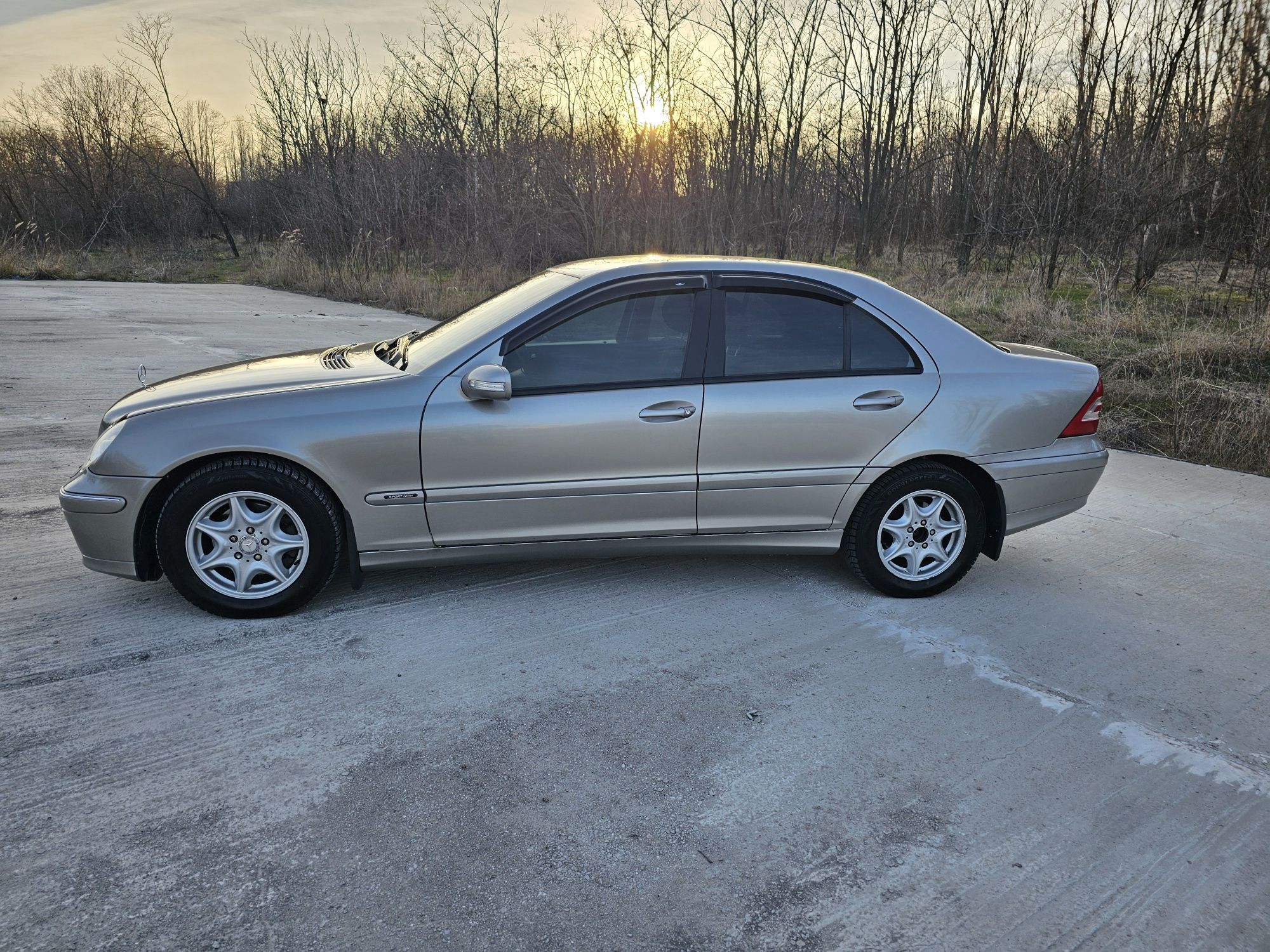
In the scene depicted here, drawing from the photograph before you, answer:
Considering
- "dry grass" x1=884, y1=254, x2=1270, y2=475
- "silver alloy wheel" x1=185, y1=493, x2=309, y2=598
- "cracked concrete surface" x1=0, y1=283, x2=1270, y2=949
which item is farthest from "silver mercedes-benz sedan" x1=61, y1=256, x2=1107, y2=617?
"dry grass" x1=884, y1=254, x2=1270, y2=475

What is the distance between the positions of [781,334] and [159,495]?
275cm

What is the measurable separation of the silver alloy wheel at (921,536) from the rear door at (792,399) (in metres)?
0.31

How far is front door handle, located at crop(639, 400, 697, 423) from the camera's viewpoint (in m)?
3.89

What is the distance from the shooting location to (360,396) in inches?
149

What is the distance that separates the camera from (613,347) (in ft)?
13.1

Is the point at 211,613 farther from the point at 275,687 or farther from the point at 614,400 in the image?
the point at 614,400

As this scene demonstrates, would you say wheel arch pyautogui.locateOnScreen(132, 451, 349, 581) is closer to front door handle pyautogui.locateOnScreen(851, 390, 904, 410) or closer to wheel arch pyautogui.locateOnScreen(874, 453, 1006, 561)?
front door handle pyautogui.locateOnScreen(851, 390, 904, 410)

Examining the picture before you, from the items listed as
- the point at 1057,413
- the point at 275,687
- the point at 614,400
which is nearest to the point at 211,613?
the point at 275,687

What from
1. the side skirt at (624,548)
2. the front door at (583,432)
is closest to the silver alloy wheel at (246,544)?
the side skirt at (624,548)

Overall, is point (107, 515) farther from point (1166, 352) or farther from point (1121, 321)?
point (1121, 321)

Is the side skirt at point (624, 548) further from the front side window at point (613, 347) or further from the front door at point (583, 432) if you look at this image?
the front side window at point (613, 347)

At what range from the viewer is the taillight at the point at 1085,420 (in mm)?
4293

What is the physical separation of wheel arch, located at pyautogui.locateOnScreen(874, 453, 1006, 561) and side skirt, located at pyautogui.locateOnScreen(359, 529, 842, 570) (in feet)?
1.49

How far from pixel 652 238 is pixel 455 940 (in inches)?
645
